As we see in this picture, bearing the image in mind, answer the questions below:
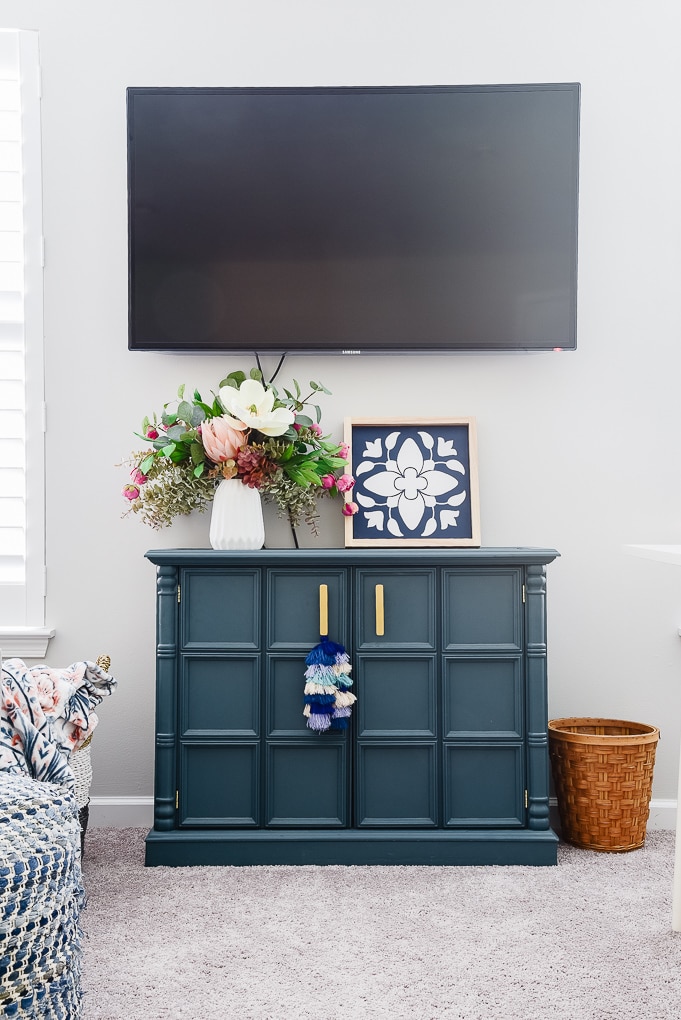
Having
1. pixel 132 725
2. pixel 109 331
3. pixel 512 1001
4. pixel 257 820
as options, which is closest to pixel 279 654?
pixel 257 820

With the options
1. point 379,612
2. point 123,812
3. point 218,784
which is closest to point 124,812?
point 123,812

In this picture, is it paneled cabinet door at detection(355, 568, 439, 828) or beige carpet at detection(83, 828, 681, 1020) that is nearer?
beige carpet at detection(83, 828, 681, 1020)

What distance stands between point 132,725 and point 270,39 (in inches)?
85.7

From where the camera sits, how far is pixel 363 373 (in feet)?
8.48

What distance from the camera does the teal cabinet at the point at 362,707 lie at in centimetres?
218

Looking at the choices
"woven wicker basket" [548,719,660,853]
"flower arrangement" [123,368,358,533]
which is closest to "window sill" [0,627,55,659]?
"flower arrangement" [123,368,358,533]

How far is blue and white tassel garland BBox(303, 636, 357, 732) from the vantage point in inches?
84.1

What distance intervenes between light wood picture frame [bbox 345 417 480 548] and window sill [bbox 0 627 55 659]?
0.98 m

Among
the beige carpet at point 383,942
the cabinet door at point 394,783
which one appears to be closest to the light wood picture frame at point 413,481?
the cabinet door at point 394,783

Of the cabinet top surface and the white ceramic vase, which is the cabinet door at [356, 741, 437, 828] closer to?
the cabinet top surface

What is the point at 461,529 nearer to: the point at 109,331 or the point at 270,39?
the point at 109,331

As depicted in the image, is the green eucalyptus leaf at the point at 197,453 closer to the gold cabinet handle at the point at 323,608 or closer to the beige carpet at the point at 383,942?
the gold cabinet handle at the point at 323,608

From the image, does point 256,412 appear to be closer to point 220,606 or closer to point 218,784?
point 220,606

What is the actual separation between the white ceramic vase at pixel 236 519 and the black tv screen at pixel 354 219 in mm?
453
